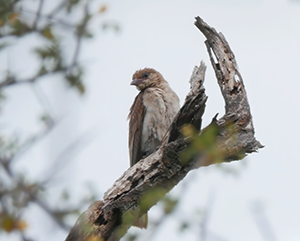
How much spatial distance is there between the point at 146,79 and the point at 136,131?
1.00 m

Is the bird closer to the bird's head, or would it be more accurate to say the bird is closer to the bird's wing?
the bird's wing

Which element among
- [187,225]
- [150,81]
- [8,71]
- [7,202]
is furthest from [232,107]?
[150,81]

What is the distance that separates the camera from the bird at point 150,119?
650 centimetres

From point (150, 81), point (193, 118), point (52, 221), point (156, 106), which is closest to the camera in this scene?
point (52, 221)

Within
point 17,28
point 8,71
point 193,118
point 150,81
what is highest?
point 17,28

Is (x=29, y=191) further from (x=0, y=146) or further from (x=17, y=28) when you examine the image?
(x=17, y=28)

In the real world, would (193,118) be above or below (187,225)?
above

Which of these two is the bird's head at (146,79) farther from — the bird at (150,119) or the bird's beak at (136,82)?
the bird at (150,119)

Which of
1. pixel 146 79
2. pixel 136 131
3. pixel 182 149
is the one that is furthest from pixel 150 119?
pixel 182 149

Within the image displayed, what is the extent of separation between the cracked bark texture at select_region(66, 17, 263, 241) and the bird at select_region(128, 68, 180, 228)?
1629 mm

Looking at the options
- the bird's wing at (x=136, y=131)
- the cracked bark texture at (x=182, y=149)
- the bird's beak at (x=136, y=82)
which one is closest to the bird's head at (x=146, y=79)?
the bird's beak at (x=136, y=82)

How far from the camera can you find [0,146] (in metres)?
3.59

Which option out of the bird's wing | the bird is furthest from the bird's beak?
the bird's wing

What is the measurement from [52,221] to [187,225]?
100 cm
